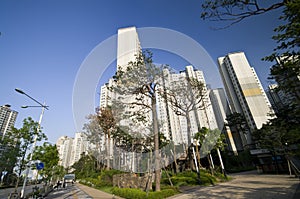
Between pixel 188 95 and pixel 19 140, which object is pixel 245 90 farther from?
pixel 19 140

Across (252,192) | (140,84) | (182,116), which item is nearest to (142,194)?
(252,192)

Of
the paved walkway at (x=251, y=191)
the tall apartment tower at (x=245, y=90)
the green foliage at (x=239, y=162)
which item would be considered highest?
the tall apartment tower at (x=245, y=90)

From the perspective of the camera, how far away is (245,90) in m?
37.9

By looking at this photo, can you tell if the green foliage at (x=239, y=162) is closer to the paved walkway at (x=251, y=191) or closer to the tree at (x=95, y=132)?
the paved walkway at (x=251, y=191)

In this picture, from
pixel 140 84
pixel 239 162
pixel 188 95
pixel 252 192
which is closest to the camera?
pixel 252 192

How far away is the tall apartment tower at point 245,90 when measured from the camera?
35.7 metres

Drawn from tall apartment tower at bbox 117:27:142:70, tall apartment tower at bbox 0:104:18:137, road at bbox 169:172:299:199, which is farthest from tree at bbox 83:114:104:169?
road at bbox 169:172:299:199

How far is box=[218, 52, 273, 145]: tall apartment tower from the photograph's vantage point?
3569 cm

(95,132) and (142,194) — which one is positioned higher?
(95,132)

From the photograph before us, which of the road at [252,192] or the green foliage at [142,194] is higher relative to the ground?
the green foliage at [142,194]

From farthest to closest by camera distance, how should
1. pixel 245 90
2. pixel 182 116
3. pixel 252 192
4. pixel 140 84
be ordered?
pixel 245 90, pixel 182 116, pixel 140 84, pixel 252 192

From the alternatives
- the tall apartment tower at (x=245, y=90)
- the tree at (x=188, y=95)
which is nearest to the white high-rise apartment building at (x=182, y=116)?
the tree at (x=188, y=95)

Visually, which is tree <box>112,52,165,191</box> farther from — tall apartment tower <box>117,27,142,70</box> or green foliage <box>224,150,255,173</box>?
green foliage <box>224,150,255,173</box>

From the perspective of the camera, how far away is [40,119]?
31.3 ft
